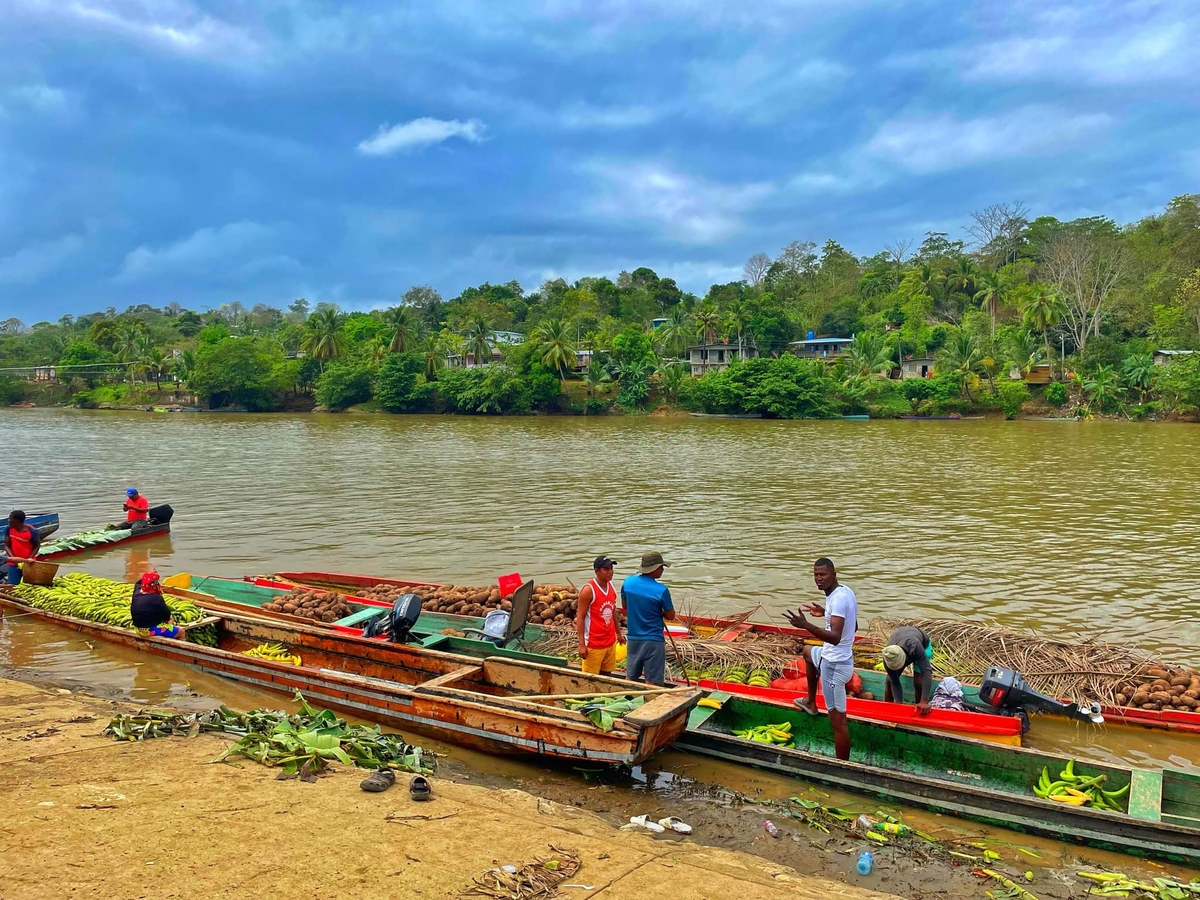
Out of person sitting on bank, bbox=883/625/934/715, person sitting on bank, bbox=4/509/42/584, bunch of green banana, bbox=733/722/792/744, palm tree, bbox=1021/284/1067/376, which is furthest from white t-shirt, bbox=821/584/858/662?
palm tree, bbox=1021/284/1067/376

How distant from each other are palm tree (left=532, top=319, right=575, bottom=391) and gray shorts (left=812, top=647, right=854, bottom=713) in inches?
2599

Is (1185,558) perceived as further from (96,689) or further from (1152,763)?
(96,689)

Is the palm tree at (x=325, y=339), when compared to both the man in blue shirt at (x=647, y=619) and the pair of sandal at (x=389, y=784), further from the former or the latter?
the pair of sandal at (x=389, y=784)

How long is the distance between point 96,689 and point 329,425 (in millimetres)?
55861

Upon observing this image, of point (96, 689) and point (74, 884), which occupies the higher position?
point (74, 884)

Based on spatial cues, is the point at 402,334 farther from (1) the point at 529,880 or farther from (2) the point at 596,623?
(1) the point at 529,880

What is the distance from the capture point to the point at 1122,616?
12477 mm

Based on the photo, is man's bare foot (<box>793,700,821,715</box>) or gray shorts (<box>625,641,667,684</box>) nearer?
man's bare foot (<box>793,700,821,715</box>)

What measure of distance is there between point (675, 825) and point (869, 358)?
232 feet

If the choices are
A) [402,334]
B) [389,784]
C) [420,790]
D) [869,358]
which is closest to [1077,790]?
[420,790]

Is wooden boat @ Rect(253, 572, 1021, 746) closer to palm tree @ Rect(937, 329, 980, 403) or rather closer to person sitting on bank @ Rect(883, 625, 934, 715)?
person sitting on bank @ Rect(883, 625, 934, 715)

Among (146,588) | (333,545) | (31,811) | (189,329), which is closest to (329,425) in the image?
(333,545)

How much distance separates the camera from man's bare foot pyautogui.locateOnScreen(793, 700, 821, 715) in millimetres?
7282

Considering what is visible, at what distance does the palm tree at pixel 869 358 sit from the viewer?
7138 cm
